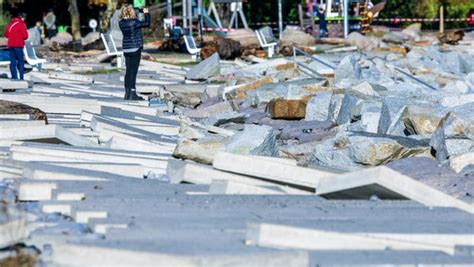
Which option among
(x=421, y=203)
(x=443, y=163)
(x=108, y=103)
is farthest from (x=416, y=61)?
(x=421, y=203)

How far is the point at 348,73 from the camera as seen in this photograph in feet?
74.7

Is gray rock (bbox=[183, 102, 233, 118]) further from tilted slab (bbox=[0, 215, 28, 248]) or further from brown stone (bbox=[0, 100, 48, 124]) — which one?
tilted slab (bbox=[0, 215, 28, 248])

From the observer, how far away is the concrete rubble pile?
6.40 metres

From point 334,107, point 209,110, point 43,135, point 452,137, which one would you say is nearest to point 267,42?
point 209,110

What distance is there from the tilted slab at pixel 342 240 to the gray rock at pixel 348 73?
48.2 ft

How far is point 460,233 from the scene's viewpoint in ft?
22.7

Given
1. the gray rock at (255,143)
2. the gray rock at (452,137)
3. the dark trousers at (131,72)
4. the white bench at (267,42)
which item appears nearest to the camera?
the gray rock at (255,143)

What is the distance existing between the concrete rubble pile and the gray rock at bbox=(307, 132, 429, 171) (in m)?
0.02

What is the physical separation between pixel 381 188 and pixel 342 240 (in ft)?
4.84

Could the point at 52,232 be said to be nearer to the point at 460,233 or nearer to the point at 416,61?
the point at 460,233

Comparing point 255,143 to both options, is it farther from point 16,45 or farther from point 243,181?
point 16,45

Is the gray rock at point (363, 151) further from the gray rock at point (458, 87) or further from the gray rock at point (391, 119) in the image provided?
the gray rock at point (458, 87)

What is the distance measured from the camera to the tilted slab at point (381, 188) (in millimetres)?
7871

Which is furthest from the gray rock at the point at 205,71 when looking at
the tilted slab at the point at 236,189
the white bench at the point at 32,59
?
the tilted slab at the point at 236,189
